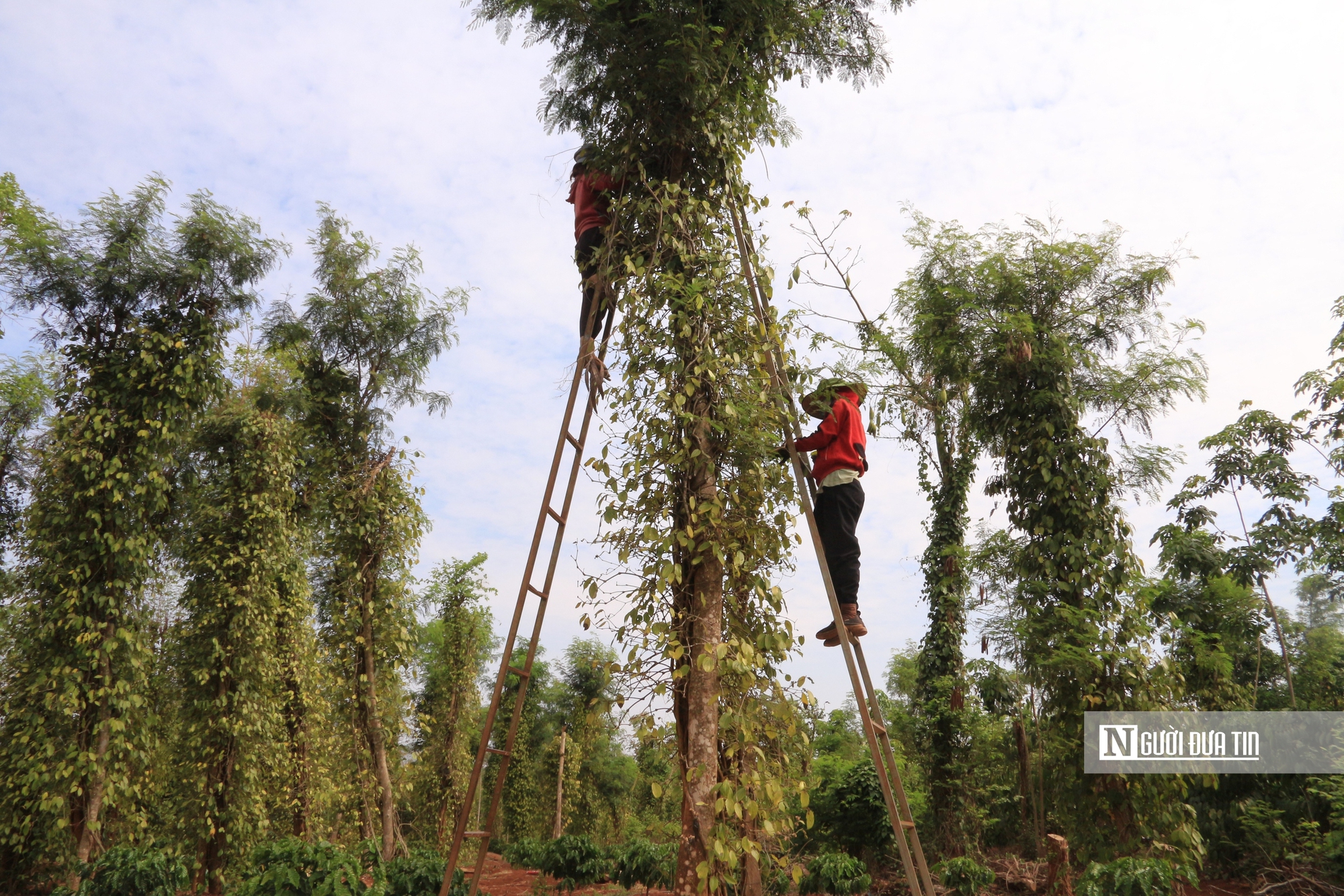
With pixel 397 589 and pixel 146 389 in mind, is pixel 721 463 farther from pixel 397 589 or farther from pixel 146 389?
pixel 146 389

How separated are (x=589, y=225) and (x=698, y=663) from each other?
2.46 meters

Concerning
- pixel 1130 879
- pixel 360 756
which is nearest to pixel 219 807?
pixel 360 756

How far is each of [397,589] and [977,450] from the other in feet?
22.4

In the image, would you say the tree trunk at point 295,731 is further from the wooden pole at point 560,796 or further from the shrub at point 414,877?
the wooden pole at point 560,796

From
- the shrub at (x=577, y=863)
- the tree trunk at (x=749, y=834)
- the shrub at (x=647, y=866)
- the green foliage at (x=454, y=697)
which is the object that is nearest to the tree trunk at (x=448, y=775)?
the green foliage at (x=454, y=697)

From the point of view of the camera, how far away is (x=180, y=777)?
26.3ft

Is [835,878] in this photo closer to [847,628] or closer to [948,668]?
[948,668]

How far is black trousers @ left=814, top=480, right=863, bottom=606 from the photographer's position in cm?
369

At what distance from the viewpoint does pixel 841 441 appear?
3.78 meters

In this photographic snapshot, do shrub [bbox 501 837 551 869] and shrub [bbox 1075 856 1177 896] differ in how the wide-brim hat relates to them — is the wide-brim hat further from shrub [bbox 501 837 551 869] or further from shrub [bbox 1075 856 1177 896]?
shrub [bbox 501 837 551 869]

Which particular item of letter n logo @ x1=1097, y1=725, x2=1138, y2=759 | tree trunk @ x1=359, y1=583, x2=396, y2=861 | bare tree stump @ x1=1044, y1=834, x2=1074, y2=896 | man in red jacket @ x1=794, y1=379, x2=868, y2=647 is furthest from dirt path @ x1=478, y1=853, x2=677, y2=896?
letter n logo @ x1=1097, y1=725, x2=1138, y2=759

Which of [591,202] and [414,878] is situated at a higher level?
[591,202]

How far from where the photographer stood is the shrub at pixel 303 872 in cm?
459

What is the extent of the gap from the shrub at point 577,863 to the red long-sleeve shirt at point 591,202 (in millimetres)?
7917
